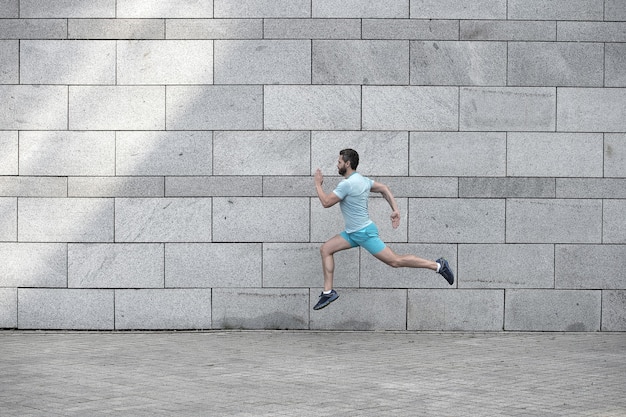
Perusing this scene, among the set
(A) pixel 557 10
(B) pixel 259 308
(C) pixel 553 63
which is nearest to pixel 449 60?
(C) pixel 553 63

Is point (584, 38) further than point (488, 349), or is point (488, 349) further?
point (584, 38)

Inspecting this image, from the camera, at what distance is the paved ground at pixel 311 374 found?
7043 millimetres

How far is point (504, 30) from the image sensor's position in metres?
11.1

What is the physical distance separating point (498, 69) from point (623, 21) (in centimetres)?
148

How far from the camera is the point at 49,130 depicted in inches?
436

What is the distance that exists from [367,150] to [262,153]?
3.79 ft

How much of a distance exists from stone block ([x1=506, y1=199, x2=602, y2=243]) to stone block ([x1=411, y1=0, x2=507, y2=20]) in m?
2.11

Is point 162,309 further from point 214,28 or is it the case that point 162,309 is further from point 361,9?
point 361,9

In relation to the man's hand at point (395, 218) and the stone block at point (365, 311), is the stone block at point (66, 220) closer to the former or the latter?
the stone block at point (365, 311)

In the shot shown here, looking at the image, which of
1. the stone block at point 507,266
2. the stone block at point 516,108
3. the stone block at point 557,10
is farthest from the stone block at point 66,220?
the stone block at point 557,10

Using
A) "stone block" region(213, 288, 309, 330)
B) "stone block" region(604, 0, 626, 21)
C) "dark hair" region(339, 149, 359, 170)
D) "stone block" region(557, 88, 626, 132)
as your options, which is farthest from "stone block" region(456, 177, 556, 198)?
"stone block" region(213, 288, 309, 330)

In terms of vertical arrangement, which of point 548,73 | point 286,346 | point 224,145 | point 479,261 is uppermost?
point 548,73


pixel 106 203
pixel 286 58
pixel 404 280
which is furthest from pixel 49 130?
pixel 404 280

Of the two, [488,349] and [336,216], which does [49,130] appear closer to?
[336,216]
